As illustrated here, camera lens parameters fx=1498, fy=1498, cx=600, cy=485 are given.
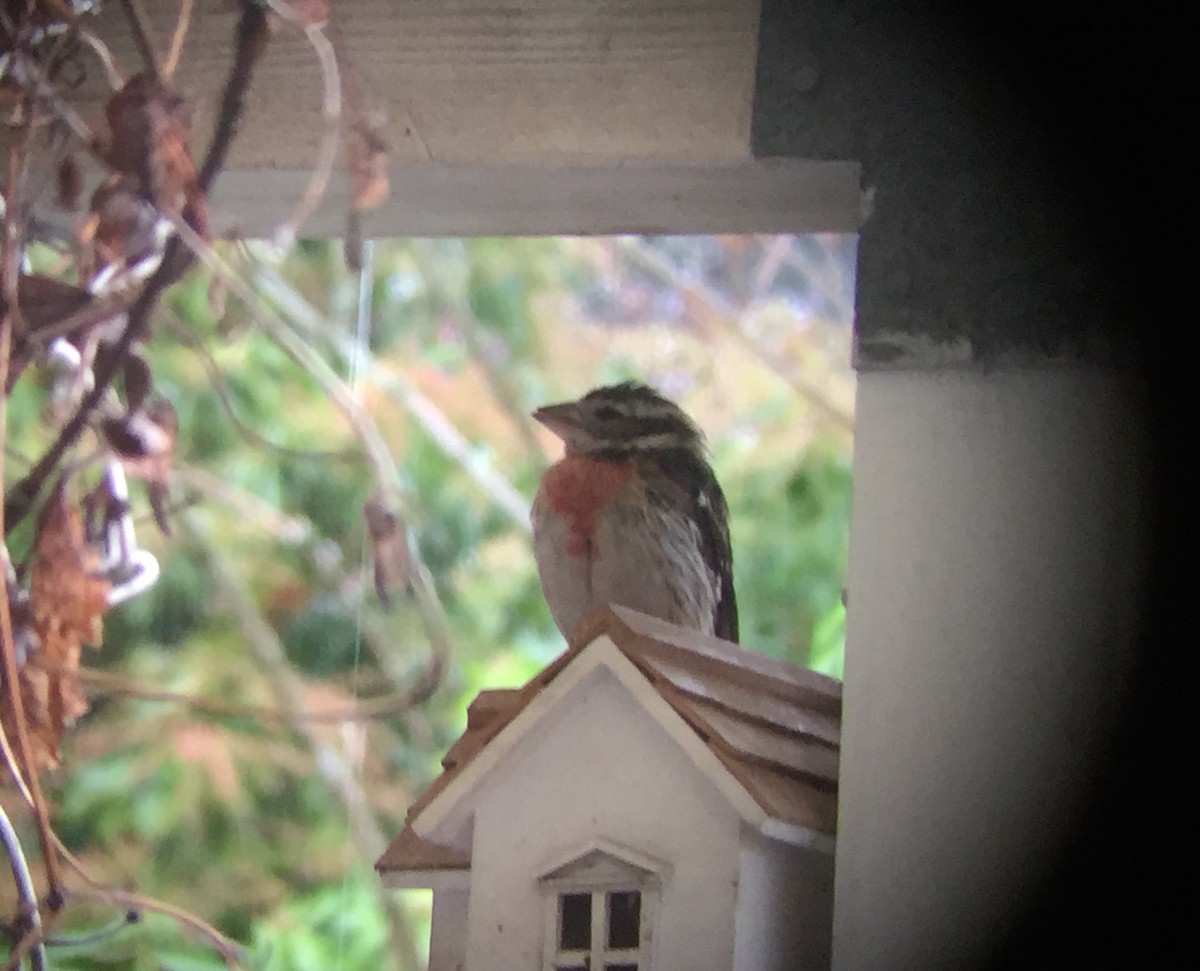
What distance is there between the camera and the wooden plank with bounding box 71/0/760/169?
35.3 inches

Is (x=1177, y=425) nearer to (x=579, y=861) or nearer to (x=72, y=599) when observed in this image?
(x=579, y=861)

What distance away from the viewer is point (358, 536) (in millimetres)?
1038

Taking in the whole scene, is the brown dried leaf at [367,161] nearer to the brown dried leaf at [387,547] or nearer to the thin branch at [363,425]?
the thin branch at [363,425]

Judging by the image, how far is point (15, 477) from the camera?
1.00 metres

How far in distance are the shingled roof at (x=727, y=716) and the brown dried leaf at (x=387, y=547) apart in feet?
0.36

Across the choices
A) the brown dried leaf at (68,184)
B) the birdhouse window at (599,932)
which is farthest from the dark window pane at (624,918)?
the brown dried leaf at (68,184)

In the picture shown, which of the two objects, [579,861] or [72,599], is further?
[72,599]

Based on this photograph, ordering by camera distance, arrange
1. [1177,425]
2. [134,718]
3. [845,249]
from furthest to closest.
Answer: [134,718], [845,249], [1177,425]

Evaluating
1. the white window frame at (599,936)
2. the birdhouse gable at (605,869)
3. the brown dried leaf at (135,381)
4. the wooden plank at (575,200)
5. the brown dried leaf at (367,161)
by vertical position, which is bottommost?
the white window frame at (599,936)

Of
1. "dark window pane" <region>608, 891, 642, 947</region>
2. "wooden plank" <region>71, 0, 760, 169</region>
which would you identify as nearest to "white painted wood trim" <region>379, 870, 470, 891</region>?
"dark window pane" <region>608, 891, 642, 947</region>

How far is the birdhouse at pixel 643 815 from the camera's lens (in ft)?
2.68

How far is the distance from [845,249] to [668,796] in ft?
1.17

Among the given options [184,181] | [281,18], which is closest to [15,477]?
[184,181]

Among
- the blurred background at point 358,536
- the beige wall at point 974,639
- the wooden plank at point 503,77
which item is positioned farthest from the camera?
Answer: the blurred background at point 358,536
